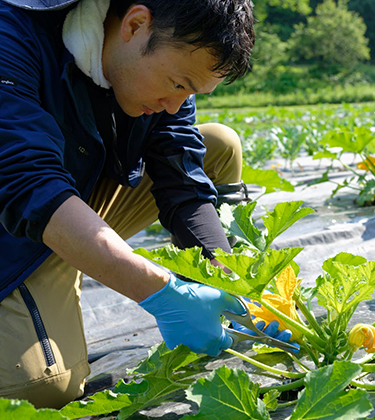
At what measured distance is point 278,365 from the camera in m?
1.53

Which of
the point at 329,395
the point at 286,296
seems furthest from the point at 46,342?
the point at 329,395

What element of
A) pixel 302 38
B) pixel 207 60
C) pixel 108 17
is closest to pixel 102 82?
pixel 108 17

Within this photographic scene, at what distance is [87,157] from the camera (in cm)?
176

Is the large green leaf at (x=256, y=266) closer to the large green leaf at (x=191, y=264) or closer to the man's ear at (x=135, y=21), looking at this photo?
the large green leaf at (x=191, y=264)

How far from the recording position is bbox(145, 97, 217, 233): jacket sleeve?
6.53ft

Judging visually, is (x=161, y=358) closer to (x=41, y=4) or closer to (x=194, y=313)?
(x=194, y=313)

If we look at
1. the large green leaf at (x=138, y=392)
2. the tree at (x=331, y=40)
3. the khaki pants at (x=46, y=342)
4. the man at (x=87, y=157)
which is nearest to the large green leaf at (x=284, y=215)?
the man at (x=87, y=157)

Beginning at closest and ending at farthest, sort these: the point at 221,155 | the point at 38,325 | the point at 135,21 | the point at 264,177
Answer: the point at 135,21, the point at 38,325, the point at 221,155, the point at 264,177

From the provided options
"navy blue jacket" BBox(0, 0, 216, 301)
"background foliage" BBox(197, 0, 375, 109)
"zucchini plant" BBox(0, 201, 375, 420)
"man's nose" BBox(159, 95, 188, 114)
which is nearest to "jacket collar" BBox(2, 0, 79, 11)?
"navy blue jacket" BBox(0, 0, 216, 301)

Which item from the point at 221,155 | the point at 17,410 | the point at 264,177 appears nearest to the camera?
the point at 17,410

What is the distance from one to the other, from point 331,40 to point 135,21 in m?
38.4

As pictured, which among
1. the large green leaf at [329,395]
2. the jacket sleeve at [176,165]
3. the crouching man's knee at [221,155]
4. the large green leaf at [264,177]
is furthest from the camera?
the large green leaf at [264,177]

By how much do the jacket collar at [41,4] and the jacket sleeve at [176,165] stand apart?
0.61 m

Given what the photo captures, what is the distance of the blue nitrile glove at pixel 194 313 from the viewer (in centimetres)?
145
